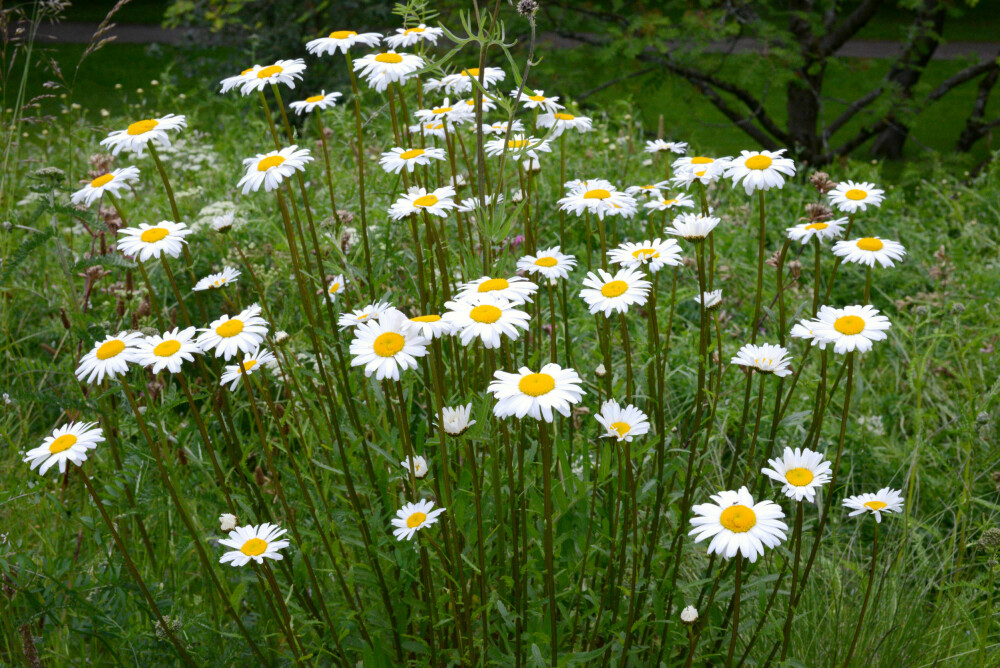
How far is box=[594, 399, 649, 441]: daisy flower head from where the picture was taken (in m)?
1.27

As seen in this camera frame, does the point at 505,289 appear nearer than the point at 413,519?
Yes

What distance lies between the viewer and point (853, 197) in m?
1.45

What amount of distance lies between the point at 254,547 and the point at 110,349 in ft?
1.29

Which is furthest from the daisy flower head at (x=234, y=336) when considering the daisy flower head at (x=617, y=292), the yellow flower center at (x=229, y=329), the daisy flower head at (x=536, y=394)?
the daisy flower head at (x=617, y=292)

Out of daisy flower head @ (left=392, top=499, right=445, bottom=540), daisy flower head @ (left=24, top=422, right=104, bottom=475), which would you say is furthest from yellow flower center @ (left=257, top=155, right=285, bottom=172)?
daisy flower head @ (left=392, top=499, right=445, bottom=540)

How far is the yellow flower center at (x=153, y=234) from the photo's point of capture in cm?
136

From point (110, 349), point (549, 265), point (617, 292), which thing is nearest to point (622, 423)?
point (617, 292)

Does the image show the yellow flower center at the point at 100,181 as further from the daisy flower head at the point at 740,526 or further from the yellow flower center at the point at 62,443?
the daisy flower head at the point at 740,526

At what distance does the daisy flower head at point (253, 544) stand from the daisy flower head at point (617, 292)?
24.0 inches

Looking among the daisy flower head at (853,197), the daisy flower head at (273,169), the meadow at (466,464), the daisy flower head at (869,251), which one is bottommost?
the meadow at (466,464)

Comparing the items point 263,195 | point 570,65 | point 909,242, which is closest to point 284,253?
point 263,195

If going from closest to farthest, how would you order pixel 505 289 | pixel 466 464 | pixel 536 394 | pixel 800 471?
pixel 536 394 → pixel 505 289 → pixel 800 471 → pixel 466 464

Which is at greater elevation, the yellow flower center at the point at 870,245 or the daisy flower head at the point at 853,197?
the daisy flower head at the point at 853,197

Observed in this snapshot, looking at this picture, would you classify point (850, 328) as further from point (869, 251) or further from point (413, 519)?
point (413, 519)
